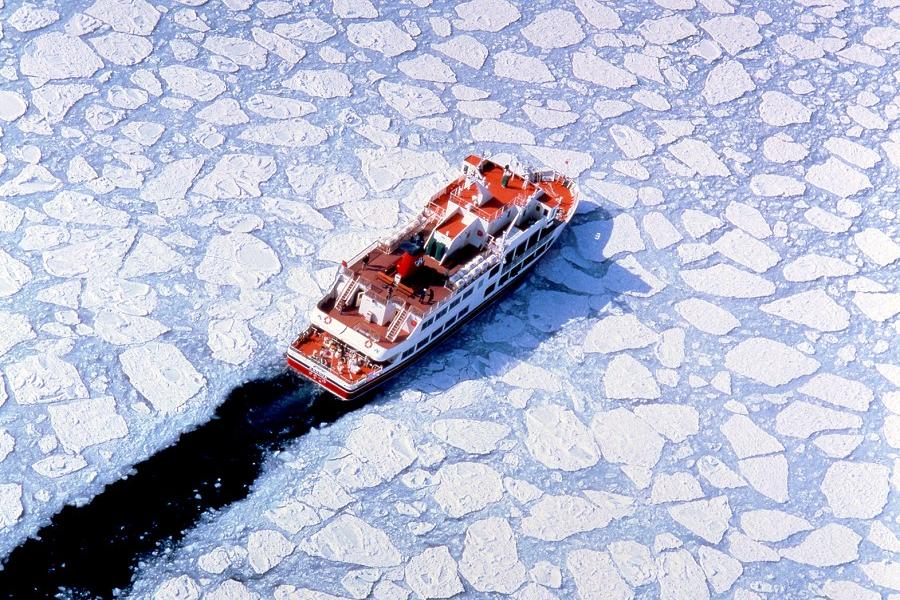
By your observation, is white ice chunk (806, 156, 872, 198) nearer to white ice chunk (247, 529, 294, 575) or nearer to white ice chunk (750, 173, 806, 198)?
white ice chunk (750, 173, 806, 198)

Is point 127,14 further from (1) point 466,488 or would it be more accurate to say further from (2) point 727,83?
(1) point 466,488

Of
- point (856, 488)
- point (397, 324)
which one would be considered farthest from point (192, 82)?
point (856, 488)

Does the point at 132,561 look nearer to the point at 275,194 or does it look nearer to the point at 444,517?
the point at 444,517

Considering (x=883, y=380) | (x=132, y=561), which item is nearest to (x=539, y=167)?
(x=883, y=380)

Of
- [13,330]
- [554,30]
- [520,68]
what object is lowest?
[13,330]

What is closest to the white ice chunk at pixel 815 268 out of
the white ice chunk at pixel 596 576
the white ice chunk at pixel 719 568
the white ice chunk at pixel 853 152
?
the white ice chunk at pixel 853 152

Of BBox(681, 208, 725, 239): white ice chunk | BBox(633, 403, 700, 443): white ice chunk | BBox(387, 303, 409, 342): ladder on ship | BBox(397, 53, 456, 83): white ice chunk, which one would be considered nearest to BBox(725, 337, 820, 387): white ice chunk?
BBox(633, 403, 700, 443): white ice chunk
